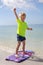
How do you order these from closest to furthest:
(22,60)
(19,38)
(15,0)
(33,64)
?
(33,64)
(22,60)
(19,38)
(15,0)

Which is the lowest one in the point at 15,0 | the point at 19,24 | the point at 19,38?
the point at 19,38

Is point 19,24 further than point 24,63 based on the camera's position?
Yes

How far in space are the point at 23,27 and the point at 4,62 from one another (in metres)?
1.14

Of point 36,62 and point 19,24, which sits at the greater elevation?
point 19,24

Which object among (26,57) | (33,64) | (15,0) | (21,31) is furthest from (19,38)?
(15,0)

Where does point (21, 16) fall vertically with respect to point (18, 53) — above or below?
above

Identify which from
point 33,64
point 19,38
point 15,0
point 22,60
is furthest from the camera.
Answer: point 15,0

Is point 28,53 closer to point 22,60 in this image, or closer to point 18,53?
point 18,53

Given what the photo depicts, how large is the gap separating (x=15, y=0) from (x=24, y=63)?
454 cm

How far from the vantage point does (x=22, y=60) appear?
5113 millimetres

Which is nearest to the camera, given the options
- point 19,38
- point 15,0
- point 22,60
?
point 22,60

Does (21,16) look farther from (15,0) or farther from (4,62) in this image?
(15,0)

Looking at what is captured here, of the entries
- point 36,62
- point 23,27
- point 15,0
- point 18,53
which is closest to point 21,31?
point 23,27

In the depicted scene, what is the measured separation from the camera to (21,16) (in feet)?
18.2
